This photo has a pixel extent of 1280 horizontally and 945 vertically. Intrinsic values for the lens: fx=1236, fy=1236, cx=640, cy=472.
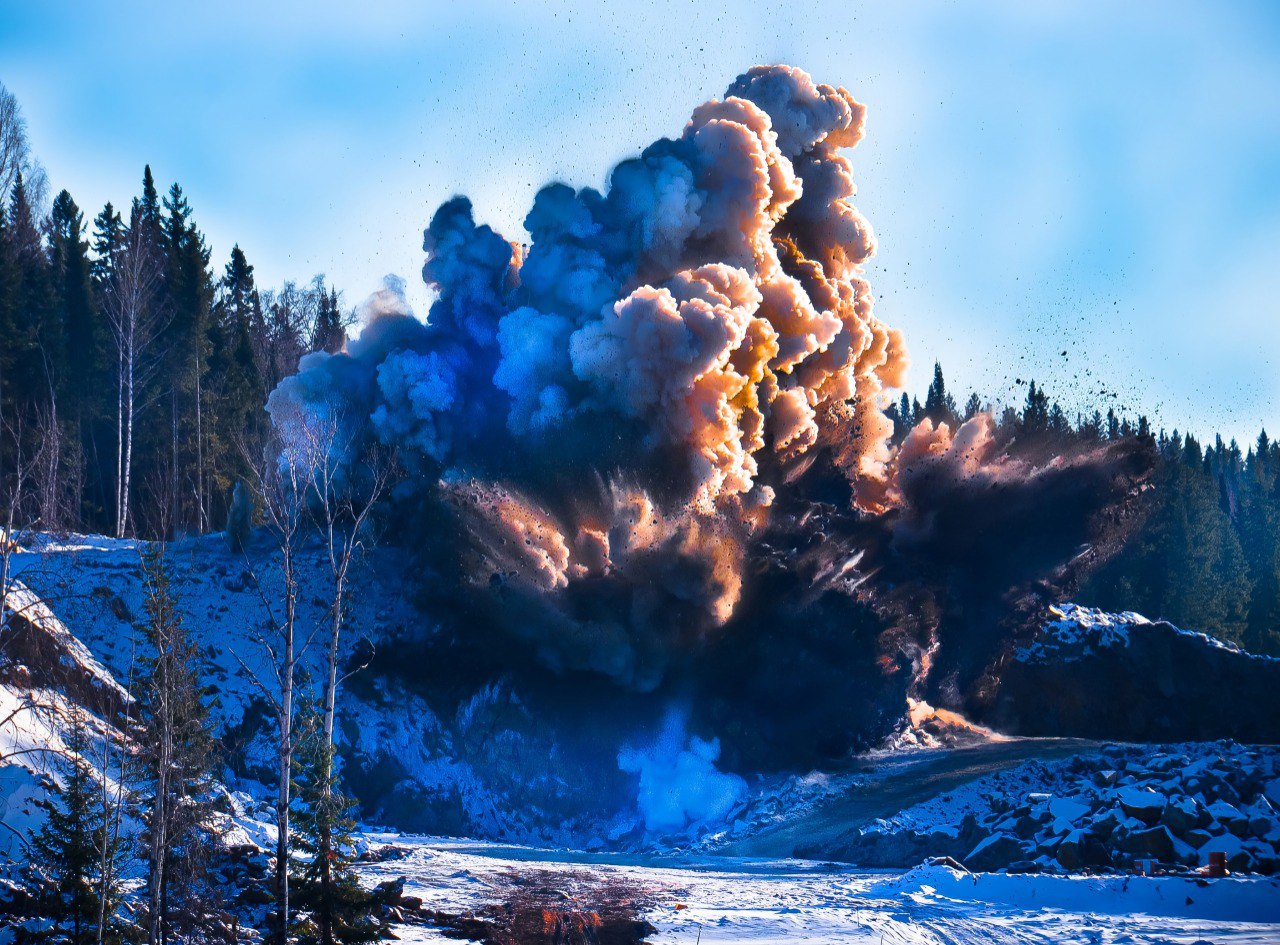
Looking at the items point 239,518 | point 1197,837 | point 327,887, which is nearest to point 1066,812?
point 1197,837

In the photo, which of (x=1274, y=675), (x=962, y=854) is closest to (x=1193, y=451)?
(x=1274, y=675)

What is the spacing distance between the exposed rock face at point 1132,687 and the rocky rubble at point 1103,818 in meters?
13.5

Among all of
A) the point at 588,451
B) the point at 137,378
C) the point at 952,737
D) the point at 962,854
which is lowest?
the point at 962,854

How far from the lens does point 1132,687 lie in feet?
170

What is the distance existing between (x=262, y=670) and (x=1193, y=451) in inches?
3007

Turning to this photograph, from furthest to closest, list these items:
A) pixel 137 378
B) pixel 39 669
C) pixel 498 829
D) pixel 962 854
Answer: pixel 137 378
pixel 498 829
pixel 962 854
pixel 39 669

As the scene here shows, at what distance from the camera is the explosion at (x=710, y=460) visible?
41.4 metres

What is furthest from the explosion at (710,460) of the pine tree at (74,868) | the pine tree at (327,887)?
the pine tree at (74,868)

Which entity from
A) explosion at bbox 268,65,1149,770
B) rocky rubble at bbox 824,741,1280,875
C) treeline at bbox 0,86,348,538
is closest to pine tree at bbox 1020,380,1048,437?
explosion at bbox 268,65,1149,770

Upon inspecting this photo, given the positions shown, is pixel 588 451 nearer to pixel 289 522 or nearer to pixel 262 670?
pixel 262 670

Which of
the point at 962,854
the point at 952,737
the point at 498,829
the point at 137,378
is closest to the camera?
the point at 962,854

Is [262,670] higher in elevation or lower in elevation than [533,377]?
lower

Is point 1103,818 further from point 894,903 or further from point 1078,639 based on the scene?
point 1078,639

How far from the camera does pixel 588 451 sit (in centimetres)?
4228
